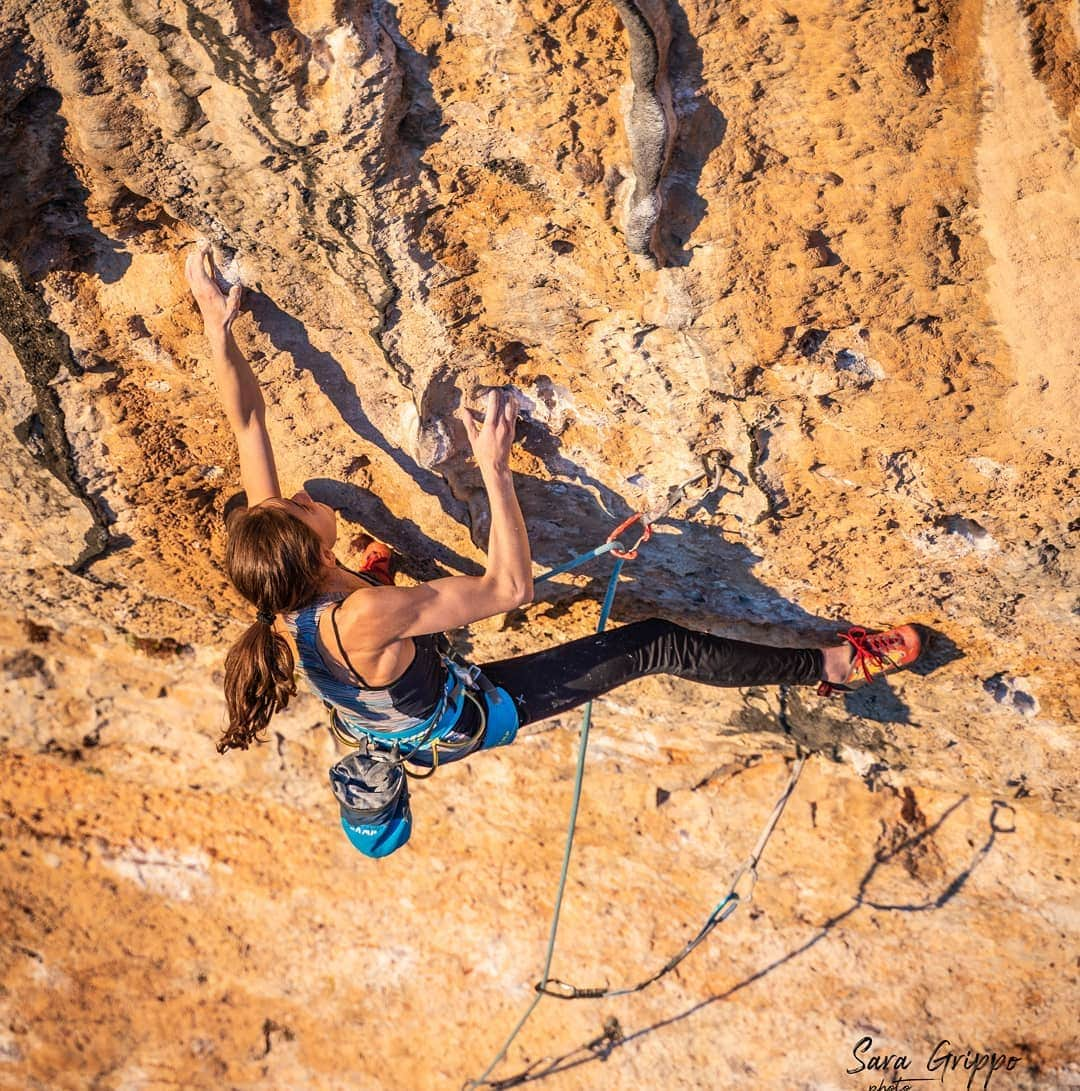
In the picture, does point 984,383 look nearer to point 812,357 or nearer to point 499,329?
point 812,357

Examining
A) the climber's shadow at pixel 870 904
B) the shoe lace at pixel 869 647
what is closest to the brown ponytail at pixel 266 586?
the shoe lace at pixel 869 647

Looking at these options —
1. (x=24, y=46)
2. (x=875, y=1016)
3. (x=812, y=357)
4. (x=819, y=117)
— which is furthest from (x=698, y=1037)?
(x=24, y=46)

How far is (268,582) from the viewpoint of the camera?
7.00ft

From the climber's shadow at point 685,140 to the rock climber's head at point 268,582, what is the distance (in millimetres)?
956

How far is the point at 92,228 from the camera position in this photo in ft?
7.35

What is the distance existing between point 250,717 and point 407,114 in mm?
1324

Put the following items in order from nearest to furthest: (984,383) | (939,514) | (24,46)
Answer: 1. (24,46)
2. (984,383)
3. (939,514)

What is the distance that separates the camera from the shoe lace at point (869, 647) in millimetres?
2904

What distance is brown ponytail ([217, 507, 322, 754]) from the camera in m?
2.13

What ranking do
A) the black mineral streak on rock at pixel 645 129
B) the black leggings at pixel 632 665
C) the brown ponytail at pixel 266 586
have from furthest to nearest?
1. the black leggings at pixel 632 665
2. the brown ponytail at pixel 266 586
3. the black mineral streak on rock at pixel 645 129

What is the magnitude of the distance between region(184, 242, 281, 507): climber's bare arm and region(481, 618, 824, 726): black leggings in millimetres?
807

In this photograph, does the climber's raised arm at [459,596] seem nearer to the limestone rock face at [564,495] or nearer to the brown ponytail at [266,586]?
the brown ponytail at [266,586]

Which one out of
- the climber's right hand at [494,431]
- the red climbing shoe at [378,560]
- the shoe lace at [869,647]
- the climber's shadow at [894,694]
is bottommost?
the climber's shadow at [894,694]
